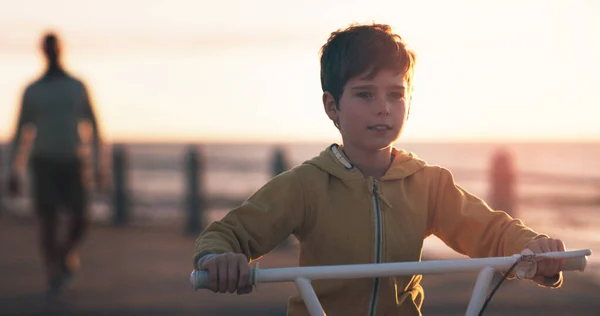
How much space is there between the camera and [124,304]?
9.34 m

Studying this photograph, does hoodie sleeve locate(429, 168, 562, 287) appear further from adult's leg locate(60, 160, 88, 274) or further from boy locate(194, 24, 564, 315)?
adult's leg locate(60, 160, 88, 274)

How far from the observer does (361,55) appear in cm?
372

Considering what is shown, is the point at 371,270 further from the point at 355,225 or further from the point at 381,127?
the point at 381,127

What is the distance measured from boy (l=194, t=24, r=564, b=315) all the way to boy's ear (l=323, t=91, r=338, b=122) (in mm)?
42

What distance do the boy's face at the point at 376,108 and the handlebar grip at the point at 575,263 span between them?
69 cm

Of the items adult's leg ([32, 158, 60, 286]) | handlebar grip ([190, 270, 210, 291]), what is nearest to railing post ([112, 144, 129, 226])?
adult's leg ([32, 158, 60, 286])

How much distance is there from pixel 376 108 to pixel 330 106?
27 cm

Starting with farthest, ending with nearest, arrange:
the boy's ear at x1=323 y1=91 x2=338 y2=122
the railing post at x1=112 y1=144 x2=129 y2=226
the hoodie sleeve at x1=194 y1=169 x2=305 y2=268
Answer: the railing post at x1=112 y1=144 x2=129 y2=226
the boy's ear at x1=323 y1=91 x2=338 y2=122
the hoodie sleeve at x1=194 y1=169 x2=305 y2=268

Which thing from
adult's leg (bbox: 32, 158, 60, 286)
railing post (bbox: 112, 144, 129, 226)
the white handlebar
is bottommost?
railing post (bbox: 112, 144, 129, 226)

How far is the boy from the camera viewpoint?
367cm

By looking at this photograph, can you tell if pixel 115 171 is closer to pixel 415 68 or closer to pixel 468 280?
pixel 468 280

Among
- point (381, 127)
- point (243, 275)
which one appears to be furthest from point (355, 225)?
point (243, 275)

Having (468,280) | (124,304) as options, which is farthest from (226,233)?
(468,280)

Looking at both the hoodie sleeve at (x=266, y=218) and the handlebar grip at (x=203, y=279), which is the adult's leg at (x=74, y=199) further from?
the handlebar grip at (x=203, y=279)
